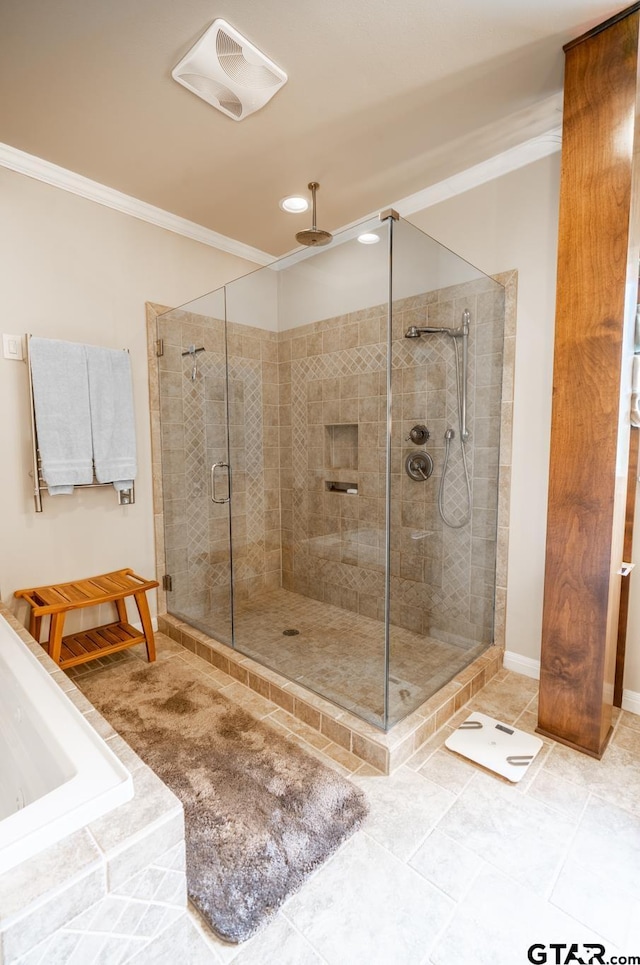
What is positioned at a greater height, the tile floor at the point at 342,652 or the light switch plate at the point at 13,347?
the light switch plate at the point at 13,347

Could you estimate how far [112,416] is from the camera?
97.9 inches

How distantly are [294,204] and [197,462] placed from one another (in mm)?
1592

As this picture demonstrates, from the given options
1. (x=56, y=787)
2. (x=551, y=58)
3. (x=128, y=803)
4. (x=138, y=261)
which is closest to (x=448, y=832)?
→ (x=128, y=803)

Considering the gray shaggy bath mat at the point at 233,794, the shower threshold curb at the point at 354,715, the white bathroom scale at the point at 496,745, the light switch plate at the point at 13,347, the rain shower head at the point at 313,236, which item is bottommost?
the white bathroom scale at the point at 496,745

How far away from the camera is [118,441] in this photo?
2.53 metres

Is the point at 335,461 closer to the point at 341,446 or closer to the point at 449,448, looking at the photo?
the point at 341,446

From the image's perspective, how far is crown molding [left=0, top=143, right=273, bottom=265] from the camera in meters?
2.15

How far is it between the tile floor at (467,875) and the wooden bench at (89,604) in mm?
1157

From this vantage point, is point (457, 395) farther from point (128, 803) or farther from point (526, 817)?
point (128, 803)

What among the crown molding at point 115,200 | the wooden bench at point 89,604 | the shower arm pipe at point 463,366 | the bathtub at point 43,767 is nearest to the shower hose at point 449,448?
the shower arm pipe at point 463,366

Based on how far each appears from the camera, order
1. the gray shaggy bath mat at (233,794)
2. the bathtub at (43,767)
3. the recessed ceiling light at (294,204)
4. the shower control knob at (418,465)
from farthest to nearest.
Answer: the recessed ceiling light at (294,204) → the shower control knob at (418,465) → the gray shaggy bath mat at (233,794) → the bathtub at (43,767)

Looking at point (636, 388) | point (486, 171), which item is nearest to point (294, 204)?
point (486, 171)

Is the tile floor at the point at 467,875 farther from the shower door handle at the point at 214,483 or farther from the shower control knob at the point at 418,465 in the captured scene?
the shower door handle at the point at 214,483

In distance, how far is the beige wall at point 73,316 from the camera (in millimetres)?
2203
